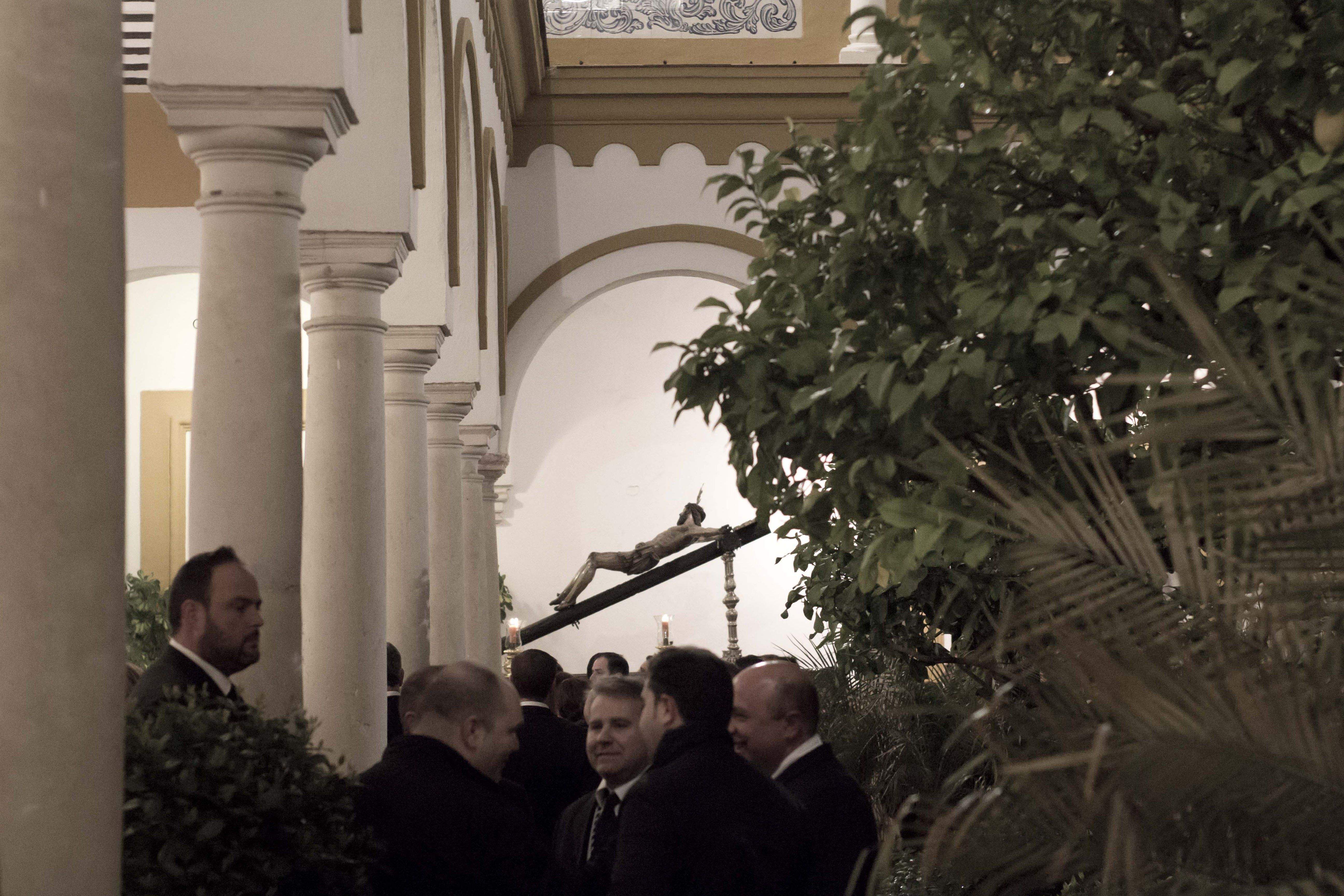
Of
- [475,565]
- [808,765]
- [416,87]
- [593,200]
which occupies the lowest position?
[808,765]

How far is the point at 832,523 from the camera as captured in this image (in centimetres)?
294

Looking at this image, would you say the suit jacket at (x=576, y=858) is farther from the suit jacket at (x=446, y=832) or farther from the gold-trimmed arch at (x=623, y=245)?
the gold-trimmed arch at (x=623, y=245)

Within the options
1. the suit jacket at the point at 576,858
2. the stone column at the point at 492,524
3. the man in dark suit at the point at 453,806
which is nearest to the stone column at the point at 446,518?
the stone column at the point at 492,524

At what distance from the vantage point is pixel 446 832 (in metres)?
3.01

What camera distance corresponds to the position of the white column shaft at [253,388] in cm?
424

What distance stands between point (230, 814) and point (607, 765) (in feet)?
3.40

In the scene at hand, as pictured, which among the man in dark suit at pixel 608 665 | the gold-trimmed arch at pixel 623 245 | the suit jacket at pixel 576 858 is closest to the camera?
the suit jacket at pixel 576 858

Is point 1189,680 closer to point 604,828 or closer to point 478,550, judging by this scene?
point 604,828

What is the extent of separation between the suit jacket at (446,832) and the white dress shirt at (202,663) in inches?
17.5

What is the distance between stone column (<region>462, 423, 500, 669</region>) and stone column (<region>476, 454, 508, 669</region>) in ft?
0.05

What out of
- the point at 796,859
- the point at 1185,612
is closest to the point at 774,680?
the point at 796,859

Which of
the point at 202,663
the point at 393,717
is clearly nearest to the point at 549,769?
the point at 393,717

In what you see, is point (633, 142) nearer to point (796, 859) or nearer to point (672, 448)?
point (672, 448)

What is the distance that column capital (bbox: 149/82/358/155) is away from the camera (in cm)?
436
